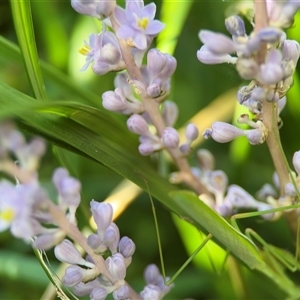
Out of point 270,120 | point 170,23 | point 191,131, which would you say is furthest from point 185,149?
point 170,23

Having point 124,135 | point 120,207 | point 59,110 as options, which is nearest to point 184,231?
point 120,207

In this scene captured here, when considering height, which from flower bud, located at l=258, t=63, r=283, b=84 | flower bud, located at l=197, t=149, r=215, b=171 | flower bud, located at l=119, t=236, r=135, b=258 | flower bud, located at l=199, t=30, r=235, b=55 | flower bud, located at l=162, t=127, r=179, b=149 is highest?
flower bud, located at l=199, t=30, r=235, b=55

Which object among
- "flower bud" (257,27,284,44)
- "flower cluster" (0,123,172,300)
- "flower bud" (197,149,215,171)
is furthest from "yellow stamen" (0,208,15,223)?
"flower bud" (197,149,215,171)

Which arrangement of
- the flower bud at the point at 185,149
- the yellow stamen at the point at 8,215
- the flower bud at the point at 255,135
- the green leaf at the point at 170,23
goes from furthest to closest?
the green leaf at the point at 170,23
the flower bud at the point at 185,149
the flower bud at the point at 255,135
the yellow stamen at the point at 8,215

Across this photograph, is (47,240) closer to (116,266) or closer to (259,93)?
(116,266)

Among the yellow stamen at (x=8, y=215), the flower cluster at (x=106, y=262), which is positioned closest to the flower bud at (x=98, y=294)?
the flower cluster at (x=106, y=262)

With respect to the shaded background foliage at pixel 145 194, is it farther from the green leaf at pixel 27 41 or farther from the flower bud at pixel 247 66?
the flower bud at pixel 247 66

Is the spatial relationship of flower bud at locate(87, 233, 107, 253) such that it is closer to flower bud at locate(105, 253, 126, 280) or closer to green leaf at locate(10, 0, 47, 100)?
flower bud at locate(105, 253, 126, 280)

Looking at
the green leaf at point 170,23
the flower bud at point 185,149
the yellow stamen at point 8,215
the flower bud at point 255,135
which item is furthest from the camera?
the green leaf at point 170,23
